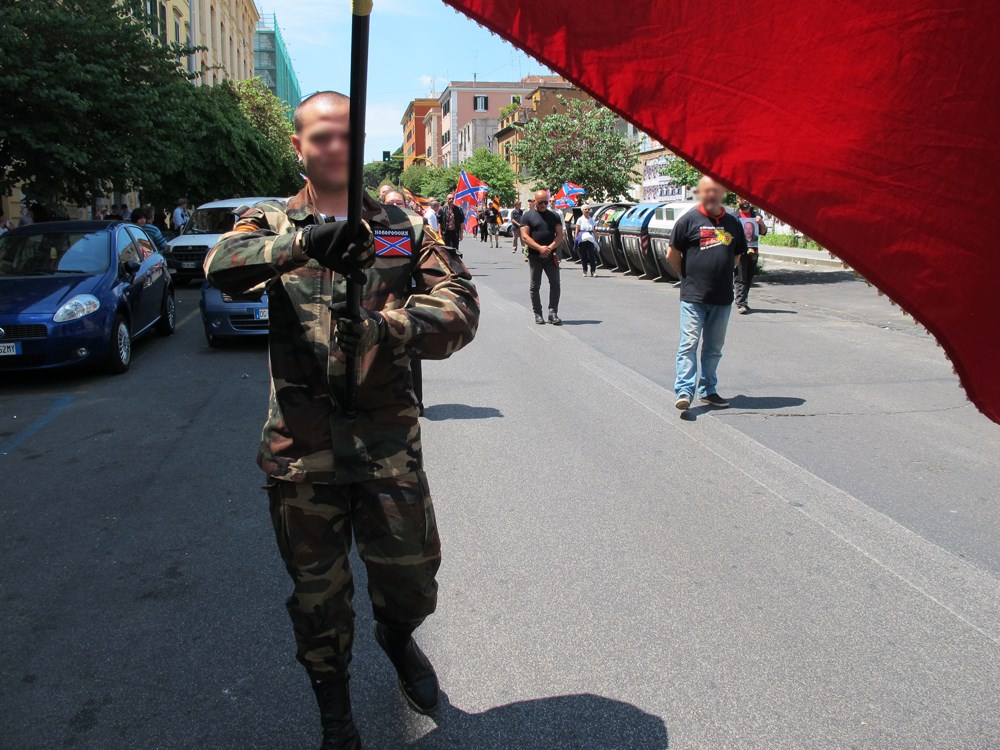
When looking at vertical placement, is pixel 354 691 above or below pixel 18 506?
above

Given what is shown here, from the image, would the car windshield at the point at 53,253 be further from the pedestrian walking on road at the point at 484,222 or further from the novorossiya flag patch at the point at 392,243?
the pedestrian walking on road at the point at 484,222

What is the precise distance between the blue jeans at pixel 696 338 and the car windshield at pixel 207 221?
14120 millimetres

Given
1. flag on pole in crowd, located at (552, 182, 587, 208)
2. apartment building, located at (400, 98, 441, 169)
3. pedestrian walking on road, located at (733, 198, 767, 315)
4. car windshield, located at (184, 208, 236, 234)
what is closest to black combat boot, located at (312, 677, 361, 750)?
pedestrian walking on road, located at (733, 198, 767, 315)

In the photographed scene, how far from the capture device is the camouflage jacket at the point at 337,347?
2.57 metres

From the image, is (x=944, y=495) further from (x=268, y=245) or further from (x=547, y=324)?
(x=547, y=324)

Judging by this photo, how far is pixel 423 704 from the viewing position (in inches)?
121

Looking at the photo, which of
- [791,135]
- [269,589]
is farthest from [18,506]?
[791,135]

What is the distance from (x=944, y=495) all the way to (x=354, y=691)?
154 inches

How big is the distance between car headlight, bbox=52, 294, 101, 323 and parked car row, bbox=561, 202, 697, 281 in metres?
11.7

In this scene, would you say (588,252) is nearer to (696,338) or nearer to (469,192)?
(469,192)

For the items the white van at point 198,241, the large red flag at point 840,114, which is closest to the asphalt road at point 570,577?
the large red flag at point 840,114

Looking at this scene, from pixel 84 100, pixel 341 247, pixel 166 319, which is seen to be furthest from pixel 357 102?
pixel 84 100

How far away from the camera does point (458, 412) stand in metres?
7.74

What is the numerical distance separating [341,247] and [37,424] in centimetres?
673
